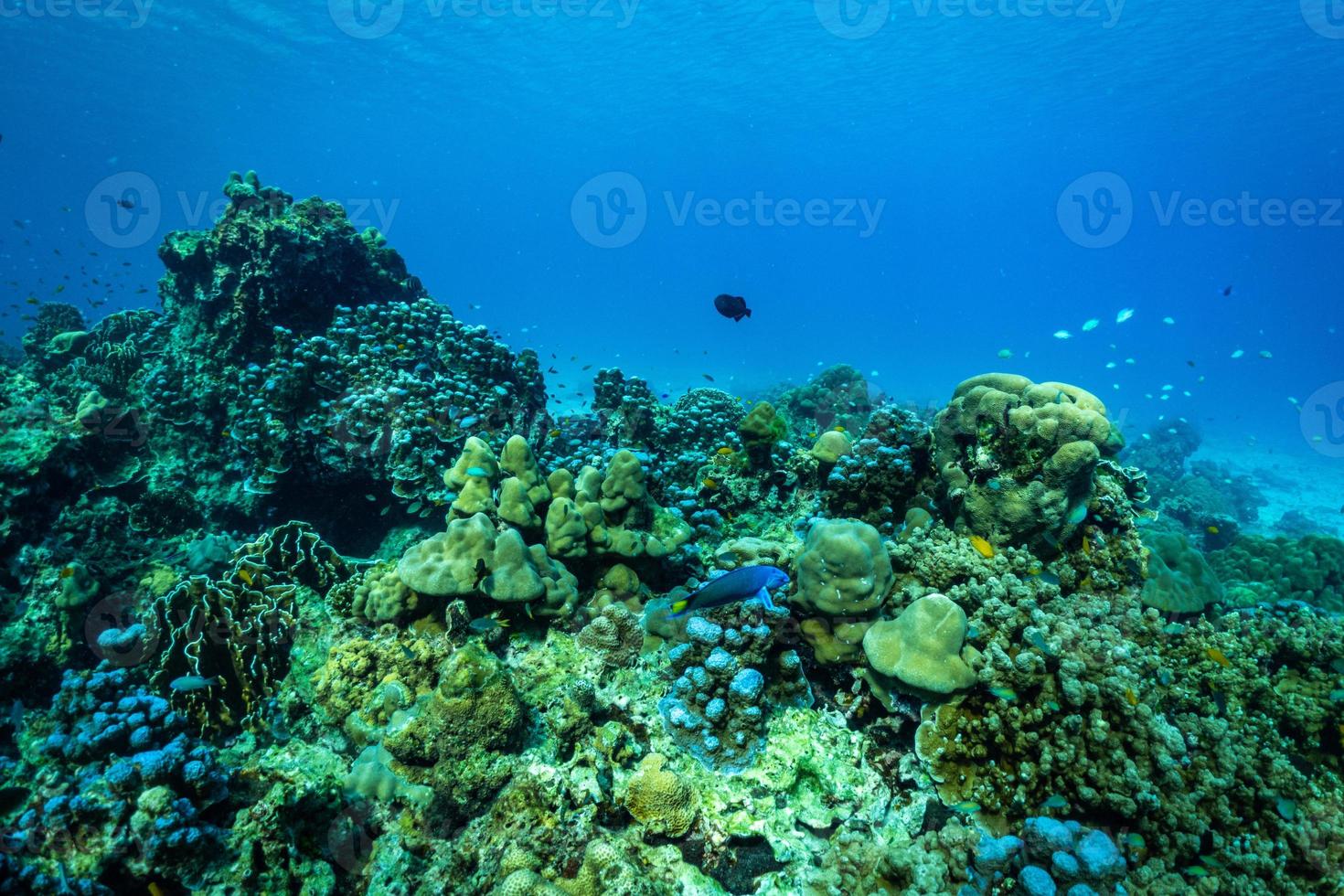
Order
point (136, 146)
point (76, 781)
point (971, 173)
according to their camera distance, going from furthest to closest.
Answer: point (971, 173), point (136, 146), point (76, 781)

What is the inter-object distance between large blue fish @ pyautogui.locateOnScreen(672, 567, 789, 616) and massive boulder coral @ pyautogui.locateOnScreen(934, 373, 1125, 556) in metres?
3.13

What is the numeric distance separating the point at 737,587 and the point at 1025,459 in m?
3.62

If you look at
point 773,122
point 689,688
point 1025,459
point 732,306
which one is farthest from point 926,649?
point 773,122

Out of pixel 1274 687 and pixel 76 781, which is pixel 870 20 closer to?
pixel 1274 687

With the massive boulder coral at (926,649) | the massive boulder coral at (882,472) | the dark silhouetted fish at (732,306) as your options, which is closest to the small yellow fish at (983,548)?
the massive boulder coral at (882,472)

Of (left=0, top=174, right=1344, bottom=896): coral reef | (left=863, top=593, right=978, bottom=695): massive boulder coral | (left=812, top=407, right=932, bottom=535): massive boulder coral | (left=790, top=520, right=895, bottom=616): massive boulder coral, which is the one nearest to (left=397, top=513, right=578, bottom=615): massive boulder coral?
(left=0, top=174, right=1344, bottom=896): coral reef

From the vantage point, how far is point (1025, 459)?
5.49 metres

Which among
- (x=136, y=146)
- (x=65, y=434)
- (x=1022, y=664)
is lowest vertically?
(x=1022, y=664)

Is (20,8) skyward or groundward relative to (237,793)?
skyward

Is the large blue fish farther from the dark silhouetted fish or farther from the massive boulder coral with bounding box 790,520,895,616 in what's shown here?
the dark silhouetted fish

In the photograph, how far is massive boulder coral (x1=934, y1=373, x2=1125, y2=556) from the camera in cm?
526

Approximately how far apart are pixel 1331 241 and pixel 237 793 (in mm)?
205638

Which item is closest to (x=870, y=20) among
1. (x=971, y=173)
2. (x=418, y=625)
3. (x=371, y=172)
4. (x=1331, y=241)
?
(x=418, y=625)

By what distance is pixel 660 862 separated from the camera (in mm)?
3604
